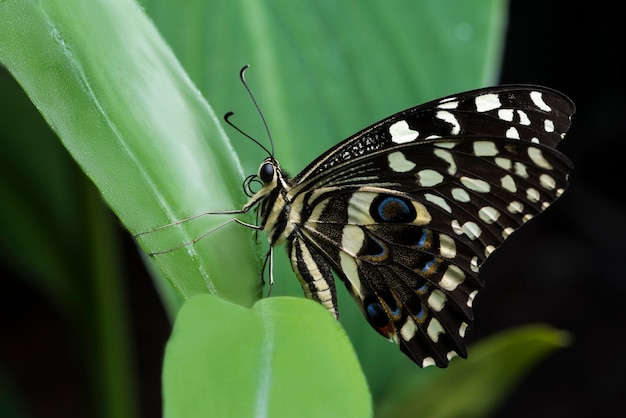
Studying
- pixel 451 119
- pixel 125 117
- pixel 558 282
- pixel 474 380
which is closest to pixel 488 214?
pixel 451 119

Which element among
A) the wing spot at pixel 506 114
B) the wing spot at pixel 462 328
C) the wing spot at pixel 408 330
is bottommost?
the wing spot at pixel 462 328

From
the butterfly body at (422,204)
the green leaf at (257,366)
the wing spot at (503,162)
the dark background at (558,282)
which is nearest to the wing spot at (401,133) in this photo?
the butterfly body at (422,204)

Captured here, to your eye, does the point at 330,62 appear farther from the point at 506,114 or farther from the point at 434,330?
the point at 434,330

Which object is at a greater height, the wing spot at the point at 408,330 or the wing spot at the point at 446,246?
the wing spot at the point at 446,246

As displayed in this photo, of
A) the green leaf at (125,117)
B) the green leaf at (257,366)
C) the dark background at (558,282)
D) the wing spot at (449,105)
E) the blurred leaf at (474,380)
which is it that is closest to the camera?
the green leaf at (257,366)

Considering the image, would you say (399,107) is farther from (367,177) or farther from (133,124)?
(133,124)

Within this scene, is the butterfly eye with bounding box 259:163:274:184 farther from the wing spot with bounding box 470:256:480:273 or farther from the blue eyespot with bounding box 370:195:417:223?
the wing spot with bounding box 470:256:480:273

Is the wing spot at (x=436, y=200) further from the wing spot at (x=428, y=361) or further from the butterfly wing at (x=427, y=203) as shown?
the wing spot at (x=428, y=361)

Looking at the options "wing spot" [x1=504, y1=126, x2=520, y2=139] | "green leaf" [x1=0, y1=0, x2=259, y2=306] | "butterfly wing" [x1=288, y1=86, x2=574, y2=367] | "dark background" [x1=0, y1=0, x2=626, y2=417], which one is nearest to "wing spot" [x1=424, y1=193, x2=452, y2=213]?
"butterfly wing" [x1=288, y1=86, x2=574, y2=367]
